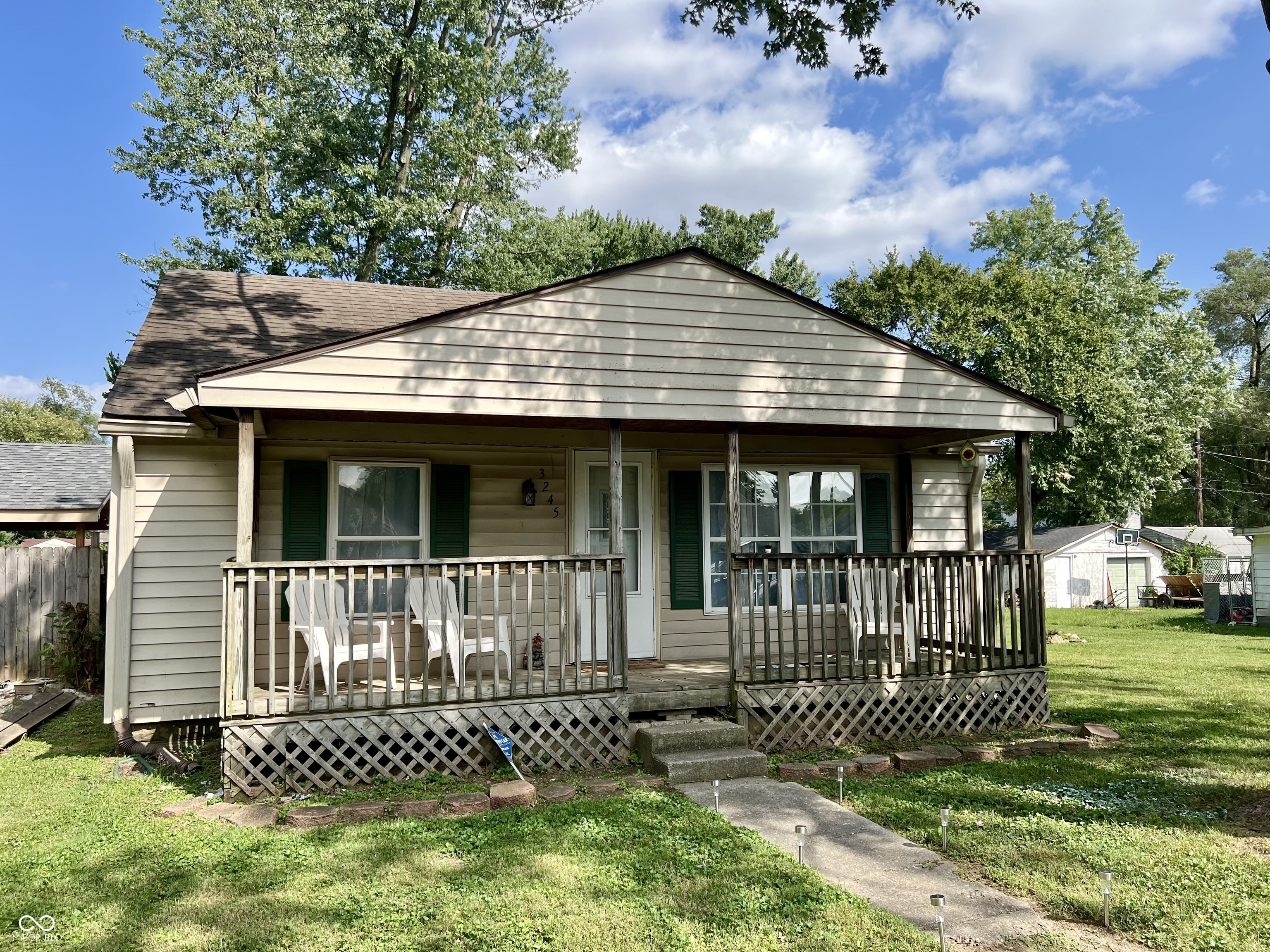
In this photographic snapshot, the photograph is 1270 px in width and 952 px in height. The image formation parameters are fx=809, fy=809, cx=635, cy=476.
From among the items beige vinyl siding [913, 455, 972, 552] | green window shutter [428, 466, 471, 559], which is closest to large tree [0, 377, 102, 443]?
green window shutter [428, 466, 471, 559]

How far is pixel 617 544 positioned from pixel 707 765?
5.84ft

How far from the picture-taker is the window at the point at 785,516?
846 centimetres

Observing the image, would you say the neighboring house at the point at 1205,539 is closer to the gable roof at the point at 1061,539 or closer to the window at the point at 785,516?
the gable roof at the point at 1061,539

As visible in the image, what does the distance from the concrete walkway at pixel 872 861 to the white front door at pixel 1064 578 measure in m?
28.0

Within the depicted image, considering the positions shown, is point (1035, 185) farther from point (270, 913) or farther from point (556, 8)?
point (270, 913)

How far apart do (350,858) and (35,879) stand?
5.01 ft

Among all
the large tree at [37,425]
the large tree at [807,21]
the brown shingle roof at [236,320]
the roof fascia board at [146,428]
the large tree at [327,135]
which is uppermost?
the large tree at [327,135]

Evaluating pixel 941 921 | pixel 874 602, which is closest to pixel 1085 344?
pixel 874 602

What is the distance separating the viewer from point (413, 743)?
592 centimetres

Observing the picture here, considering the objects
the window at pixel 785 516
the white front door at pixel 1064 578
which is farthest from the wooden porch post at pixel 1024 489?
the white front door at pixel 1064 578

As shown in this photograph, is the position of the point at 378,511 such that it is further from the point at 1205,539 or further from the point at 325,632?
the point at 1205,539

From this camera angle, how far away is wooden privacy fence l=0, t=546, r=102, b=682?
11.3 m

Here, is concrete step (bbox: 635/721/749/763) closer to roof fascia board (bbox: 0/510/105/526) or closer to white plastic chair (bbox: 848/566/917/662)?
white plastic chair (bbox: 848/566/917/662)

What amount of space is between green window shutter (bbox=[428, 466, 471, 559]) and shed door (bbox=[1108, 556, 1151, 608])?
2936 cm
